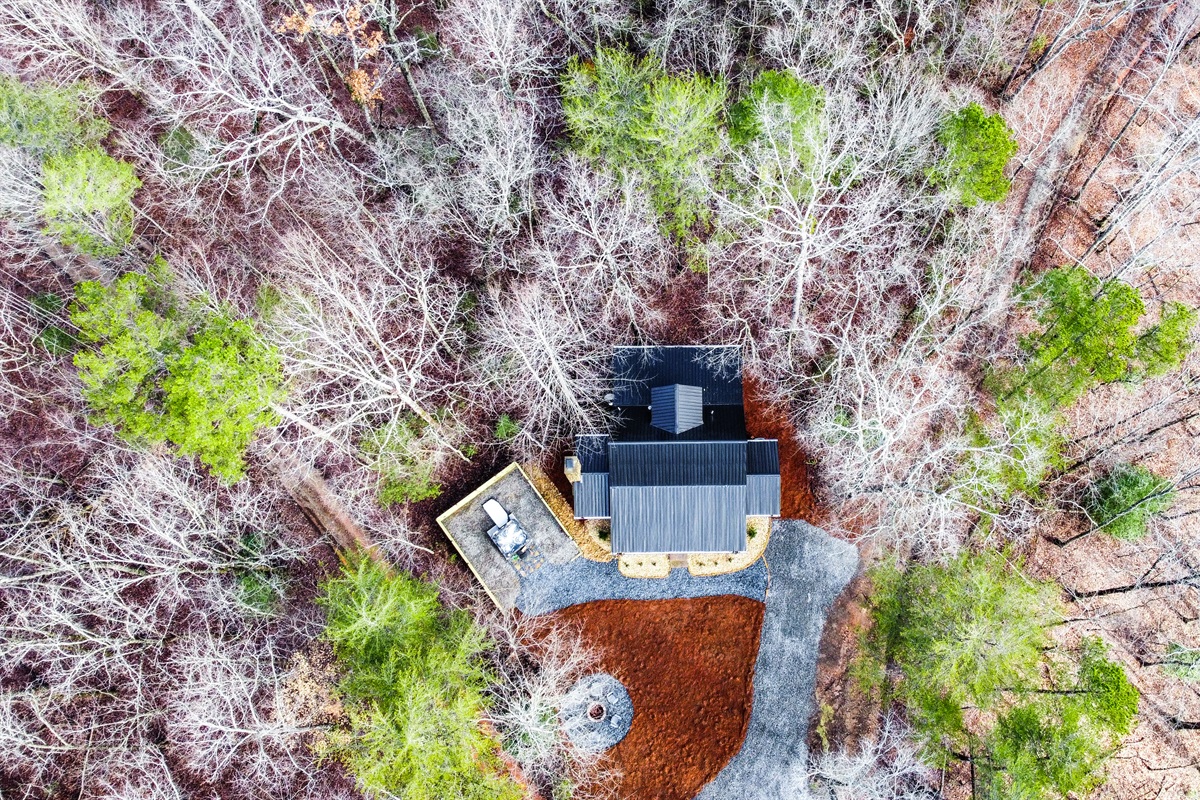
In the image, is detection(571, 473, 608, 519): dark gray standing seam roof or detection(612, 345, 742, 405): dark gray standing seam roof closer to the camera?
detection(571, 473, 608, 519): dark gray standing seam roof

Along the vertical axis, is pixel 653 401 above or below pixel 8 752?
above

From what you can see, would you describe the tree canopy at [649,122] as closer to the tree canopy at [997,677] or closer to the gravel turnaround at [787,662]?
the gravel turnaround at [787,662]

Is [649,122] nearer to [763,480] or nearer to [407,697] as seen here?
[763,480]

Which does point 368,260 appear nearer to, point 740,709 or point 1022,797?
point 740,709

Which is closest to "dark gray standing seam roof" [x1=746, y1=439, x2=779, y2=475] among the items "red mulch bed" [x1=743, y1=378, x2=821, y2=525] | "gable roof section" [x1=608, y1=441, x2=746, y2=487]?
"gable roof section" [x1=608, y1=441, x2=746, y2=487]

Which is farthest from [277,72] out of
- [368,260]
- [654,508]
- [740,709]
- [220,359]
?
[740,709]

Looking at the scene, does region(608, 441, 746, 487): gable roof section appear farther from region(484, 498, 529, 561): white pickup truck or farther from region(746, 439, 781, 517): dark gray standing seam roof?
region(484, 498, 529, 561): white pickup truck

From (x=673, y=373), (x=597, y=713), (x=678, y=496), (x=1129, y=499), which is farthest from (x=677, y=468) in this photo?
(x=1129, y=499)
